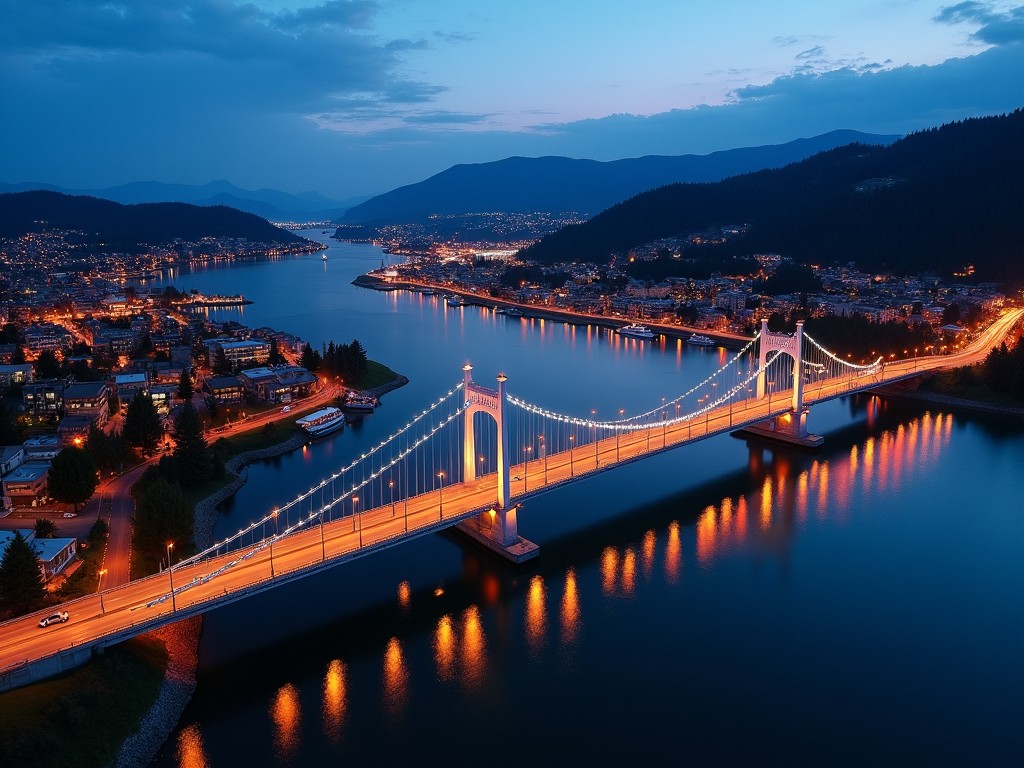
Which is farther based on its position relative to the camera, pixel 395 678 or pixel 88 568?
pixel 88 568

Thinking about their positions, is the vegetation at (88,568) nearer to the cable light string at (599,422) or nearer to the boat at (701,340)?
the cable light string at (599,422)

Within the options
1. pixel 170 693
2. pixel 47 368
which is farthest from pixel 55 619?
pixel 47 368

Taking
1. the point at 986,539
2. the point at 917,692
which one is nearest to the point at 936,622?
the point at 917,692

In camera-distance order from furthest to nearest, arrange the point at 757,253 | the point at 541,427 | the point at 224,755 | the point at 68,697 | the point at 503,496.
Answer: the point at 757,253 < the point at 541,427 < the point at 503,496 < the point at 224,755 < the point at 68,697

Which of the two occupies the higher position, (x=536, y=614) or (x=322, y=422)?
(x=322, y=422)

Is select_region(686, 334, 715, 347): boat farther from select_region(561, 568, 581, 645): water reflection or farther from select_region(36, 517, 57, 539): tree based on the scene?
Result: select_region(36, 517, 57, 539): tree

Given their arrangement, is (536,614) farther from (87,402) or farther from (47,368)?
(47,368)

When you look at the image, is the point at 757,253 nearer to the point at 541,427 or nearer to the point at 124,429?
the point at 541,427
